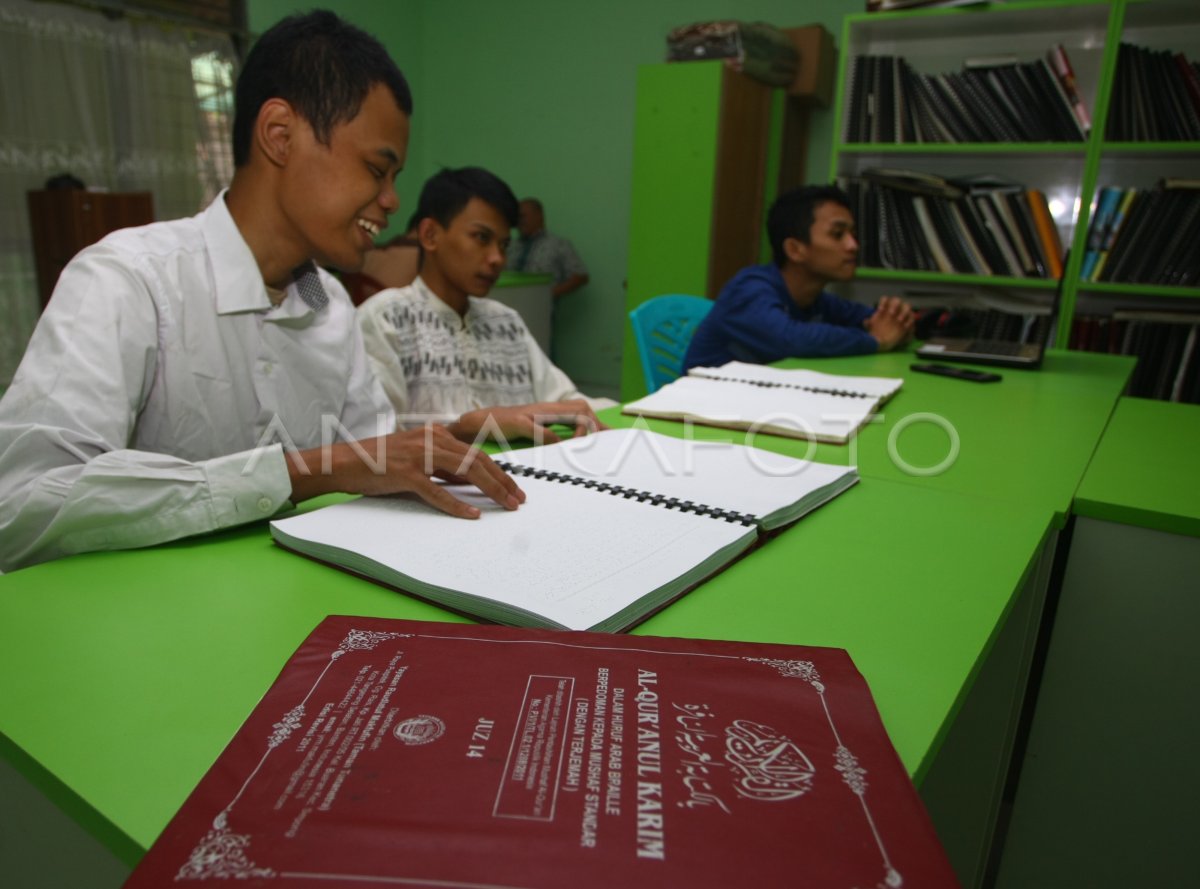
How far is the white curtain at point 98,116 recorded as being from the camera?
3.26 m

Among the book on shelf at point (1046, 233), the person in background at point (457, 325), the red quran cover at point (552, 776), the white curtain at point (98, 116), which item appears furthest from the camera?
the white curtain at point (98, 116)

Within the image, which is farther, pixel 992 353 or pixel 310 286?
pixel 992 353

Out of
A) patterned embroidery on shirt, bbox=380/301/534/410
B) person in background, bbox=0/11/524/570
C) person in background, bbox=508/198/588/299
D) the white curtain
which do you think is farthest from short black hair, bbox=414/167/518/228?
person in background, bbox=508/198/588/299

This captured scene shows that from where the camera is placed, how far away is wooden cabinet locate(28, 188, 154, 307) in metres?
3.15

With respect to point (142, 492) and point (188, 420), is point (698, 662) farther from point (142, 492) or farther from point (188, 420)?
point (188, 420)

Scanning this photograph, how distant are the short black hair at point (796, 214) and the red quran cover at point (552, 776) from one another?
2.12 m

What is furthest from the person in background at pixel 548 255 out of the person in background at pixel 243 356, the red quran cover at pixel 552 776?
the red quran cover at pixel 552 776

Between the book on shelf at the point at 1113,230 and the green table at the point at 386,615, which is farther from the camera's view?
the book on shelf at the point at 1113,230

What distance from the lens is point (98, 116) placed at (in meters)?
3.55

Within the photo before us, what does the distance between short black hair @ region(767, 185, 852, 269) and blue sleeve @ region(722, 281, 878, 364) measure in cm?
34

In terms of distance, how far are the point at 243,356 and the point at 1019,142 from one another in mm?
2799

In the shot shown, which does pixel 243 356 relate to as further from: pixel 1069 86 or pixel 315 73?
pixel 1069 86

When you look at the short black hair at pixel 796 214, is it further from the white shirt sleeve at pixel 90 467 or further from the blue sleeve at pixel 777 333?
the white shirt sleeve at pixel 90 467

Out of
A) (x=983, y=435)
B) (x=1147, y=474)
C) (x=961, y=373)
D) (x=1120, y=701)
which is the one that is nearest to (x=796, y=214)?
(x=961, y=373)
